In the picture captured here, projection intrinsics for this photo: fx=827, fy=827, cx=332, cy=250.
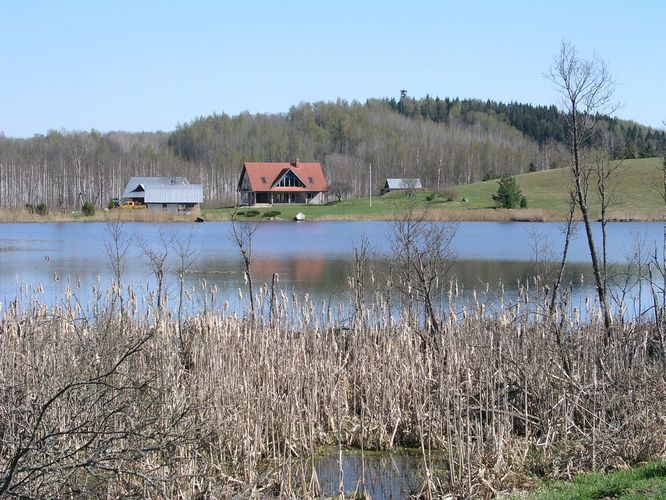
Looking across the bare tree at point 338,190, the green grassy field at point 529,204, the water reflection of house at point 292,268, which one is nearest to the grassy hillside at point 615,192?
the green grassy field at point 529,204

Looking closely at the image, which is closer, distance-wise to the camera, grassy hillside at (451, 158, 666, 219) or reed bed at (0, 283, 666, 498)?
reed bed at (0, 283, 666, 498)

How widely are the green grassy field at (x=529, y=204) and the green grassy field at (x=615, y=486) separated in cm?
4697

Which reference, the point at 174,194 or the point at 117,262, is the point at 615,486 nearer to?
the point at 117,262

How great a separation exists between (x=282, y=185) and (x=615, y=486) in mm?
83298

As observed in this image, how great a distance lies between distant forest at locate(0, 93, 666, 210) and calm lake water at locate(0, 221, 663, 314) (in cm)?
4426

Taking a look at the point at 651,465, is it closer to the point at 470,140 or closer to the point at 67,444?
the point at 67,444

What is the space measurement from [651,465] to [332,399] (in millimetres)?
3965

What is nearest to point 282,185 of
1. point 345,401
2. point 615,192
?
point 615,192

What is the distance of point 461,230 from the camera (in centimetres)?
5378

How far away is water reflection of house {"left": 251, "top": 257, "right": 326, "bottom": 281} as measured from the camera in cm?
2858

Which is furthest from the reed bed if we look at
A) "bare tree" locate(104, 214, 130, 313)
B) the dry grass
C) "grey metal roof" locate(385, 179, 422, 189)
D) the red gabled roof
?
"grey metal roof" locate(385, 179, 422, 189)

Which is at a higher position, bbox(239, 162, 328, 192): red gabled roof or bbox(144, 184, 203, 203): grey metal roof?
bbox(239, 162, 328, 192): red gabled roof

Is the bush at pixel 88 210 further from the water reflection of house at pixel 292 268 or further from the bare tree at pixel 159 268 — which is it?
the bare tree at pixel 159 268

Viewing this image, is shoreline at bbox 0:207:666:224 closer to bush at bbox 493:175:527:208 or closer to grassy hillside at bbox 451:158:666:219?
bush at bbox 493:175:527:208
